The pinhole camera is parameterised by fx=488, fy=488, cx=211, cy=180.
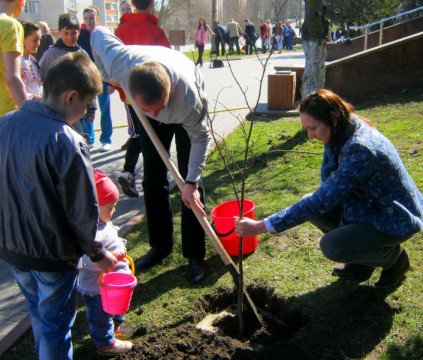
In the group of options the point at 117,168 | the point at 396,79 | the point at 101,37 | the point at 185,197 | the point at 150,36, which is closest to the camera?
the point at 185,197

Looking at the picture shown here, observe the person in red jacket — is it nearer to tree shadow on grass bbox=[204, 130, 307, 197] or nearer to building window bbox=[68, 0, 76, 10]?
tree shadow on grass bbox=[204, 130, 307, 197]

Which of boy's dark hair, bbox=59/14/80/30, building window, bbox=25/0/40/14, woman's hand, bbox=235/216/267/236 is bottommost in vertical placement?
woman's hand, bbox=235/216/267/236

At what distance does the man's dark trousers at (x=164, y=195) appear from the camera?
3584 millimetres

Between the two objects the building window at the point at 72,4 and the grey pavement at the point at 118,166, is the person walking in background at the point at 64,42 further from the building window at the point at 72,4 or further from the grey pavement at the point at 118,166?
the building window at the point at 72,4

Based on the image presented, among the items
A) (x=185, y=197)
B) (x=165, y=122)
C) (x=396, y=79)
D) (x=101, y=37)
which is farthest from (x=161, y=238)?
(x=396, y=79)

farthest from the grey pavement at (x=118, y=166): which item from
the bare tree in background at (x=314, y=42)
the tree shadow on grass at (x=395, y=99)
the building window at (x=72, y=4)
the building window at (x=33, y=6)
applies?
the building window at (x=72, y=4)

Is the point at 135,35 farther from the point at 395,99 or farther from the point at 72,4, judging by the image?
the point at 72,4

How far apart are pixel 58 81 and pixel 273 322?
212 centimetres

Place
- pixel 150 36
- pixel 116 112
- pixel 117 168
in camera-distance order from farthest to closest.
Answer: pixel 116 112 < pixel 117 168 < pixel 150 36

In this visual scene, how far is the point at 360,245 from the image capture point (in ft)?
9.39

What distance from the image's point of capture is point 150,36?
18.4 feet

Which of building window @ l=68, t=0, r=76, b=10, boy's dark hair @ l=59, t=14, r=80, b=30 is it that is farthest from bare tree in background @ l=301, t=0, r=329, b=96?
building window @ l=68, t=0, r=76, b=10

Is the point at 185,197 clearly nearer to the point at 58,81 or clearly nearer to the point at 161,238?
the point at 161,238

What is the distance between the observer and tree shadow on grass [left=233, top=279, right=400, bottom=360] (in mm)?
2748
